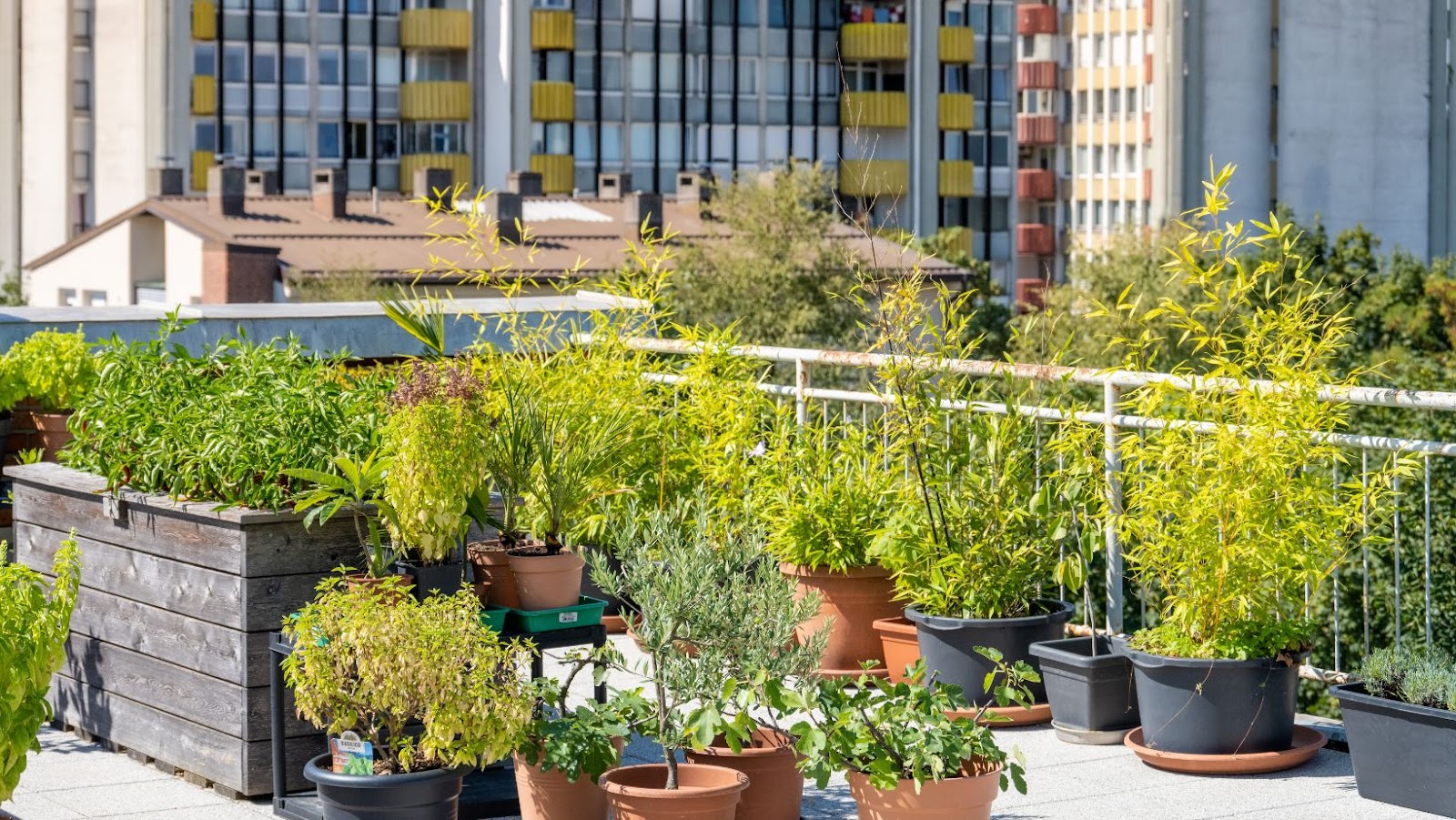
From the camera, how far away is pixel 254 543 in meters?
5.83

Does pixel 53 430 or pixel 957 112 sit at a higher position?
pixel 957 112

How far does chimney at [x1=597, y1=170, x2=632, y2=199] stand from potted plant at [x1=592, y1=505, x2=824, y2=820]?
62.5 metres

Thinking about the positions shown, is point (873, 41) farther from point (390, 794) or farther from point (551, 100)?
point (390, 794)

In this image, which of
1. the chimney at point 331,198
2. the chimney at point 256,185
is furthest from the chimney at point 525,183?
the chimney at point 256,185

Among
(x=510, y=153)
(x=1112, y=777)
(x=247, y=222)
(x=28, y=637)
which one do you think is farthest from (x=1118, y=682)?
(x=510, y=153)

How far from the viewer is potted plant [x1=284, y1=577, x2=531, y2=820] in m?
5.08

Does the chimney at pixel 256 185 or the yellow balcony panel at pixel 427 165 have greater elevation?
the yellow balcony panel at pixel 427 165

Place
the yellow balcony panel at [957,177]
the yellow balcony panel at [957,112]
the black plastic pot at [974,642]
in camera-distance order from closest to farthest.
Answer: the black plastic pot at [974,642] → the yellow balcony panel at [957,112] → the yellow balcony panel at [957,177]

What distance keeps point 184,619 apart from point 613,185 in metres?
63.2

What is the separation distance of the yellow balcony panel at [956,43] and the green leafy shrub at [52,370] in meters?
70.9

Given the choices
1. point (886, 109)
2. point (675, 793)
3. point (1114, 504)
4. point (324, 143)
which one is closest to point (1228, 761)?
point (1114, 504)

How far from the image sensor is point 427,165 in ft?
232

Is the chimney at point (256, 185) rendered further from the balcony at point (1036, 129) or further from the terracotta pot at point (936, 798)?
the terracotta pot at point (936, 798)

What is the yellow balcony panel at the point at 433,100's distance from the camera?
70.7 m
